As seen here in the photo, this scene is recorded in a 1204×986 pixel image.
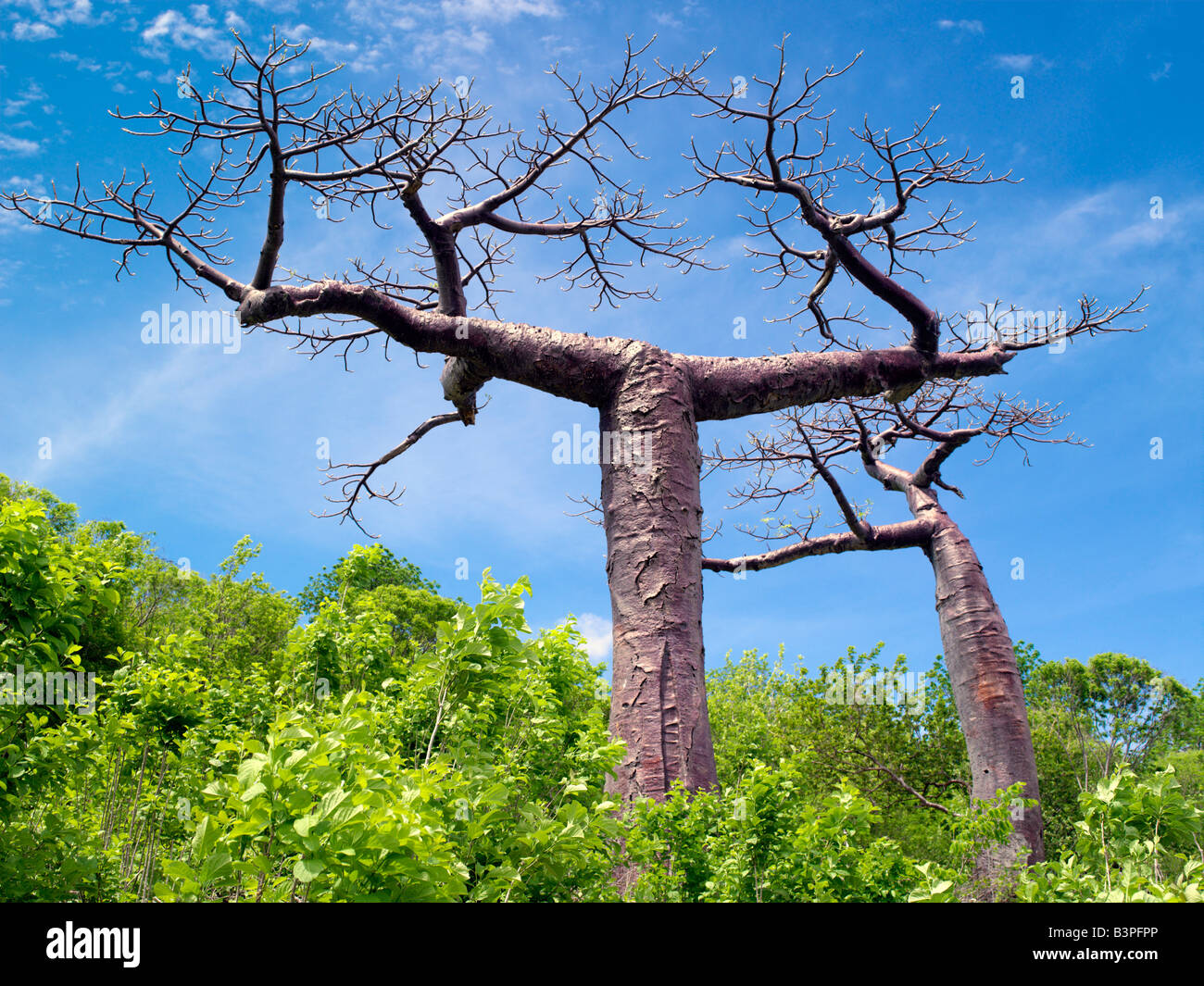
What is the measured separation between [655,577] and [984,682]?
5554 mm

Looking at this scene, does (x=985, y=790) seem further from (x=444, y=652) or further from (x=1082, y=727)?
(x=1082, y=727)

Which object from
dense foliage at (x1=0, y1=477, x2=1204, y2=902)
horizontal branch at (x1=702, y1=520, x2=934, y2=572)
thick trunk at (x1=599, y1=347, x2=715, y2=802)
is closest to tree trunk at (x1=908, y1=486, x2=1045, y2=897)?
horizontal branch at (x1=702, y1=520, x2=934, y2=572)

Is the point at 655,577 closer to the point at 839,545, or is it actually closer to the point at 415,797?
the point at 415,797

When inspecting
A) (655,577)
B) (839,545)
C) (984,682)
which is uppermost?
(839,545)

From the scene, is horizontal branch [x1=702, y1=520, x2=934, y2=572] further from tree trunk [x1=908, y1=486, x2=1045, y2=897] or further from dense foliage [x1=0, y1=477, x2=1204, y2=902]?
dense foliage [x1=0, y1=477, x2=1204, y2=902]

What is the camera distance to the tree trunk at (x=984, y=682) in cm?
925

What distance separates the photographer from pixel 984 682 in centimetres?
966

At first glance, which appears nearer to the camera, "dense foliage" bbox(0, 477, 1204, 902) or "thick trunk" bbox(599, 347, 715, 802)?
"dense foliage" bbox(0, 477, 1204, 902)

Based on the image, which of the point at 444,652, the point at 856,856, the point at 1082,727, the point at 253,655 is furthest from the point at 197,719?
the point at 1082,727

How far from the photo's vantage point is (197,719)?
19.9 ft

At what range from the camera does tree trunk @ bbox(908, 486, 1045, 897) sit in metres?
9.25

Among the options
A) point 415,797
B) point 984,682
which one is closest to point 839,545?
point 984,682

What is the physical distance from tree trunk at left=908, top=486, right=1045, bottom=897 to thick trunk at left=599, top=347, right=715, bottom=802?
482cm

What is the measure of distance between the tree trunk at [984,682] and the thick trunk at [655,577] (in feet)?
15.8
